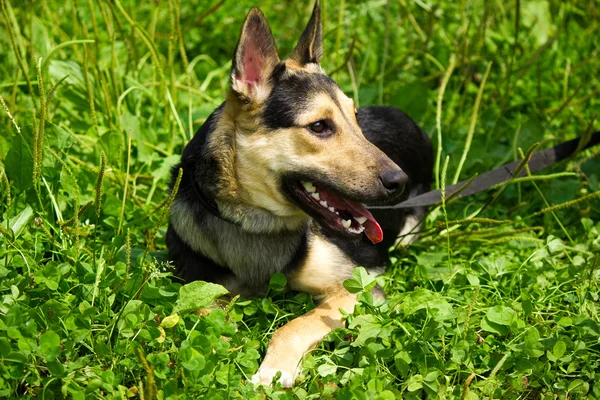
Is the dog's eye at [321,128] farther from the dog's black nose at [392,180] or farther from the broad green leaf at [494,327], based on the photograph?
the broad green leaf at [494,327]

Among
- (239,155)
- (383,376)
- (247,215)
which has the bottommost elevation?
(383,376)

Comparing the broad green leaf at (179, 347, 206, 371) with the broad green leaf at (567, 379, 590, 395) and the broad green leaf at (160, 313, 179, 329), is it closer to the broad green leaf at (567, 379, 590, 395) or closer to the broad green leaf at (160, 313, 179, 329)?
the broad green leaf at (160, 313, 179, 329)

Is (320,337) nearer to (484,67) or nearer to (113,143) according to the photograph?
(113,143)

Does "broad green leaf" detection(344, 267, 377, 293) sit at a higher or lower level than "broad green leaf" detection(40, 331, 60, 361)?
lower

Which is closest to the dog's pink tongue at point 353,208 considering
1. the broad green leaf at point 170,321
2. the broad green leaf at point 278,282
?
the broad green leaf at point 278,282

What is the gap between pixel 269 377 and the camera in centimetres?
321

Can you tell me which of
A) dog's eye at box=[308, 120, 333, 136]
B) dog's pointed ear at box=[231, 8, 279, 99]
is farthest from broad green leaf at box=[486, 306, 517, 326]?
dog's pointed ear at box=[231, 8, 279, 99]

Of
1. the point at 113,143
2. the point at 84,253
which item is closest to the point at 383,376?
the point at 84,253

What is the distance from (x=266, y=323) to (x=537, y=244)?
1.93 metres

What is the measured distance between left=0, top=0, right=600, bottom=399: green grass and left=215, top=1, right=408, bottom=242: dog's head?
0.41m

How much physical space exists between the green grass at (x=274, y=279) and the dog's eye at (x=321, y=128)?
750 mm

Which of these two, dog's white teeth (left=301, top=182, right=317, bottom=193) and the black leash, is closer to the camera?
dog's white teeth (left=301, top=182, right=317, bottom=193)

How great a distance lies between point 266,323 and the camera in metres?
3.66

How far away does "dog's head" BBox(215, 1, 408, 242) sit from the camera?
347 cm
